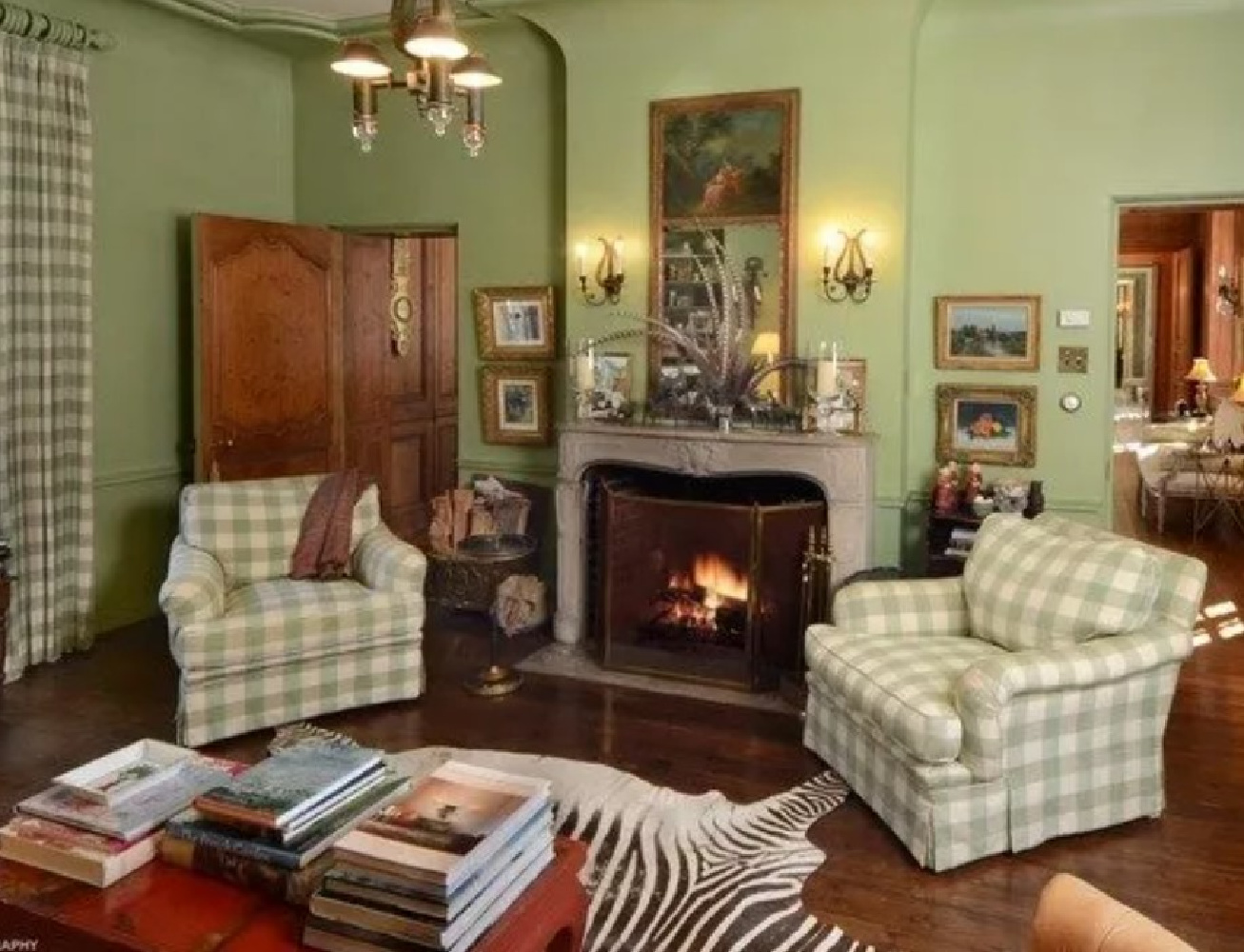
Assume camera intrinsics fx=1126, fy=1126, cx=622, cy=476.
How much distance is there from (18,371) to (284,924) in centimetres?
353

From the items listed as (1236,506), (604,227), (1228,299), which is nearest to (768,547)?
(604,227)

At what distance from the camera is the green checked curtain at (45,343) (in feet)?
→ 15.4

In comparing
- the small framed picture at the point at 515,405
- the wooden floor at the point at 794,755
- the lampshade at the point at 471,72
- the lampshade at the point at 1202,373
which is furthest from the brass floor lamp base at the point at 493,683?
the lampshade at the point at 1202,373

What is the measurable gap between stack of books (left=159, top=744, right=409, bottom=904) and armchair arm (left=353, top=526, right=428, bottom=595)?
6.66ft

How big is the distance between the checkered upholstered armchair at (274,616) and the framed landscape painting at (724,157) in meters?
1.96

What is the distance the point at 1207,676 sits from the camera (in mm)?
4879

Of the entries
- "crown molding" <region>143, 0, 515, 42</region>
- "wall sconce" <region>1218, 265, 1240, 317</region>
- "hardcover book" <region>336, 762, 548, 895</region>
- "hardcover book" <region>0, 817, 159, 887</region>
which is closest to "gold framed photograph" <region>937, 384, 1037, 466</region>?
"crown molding" <region>143, 0, 515, 42</region>

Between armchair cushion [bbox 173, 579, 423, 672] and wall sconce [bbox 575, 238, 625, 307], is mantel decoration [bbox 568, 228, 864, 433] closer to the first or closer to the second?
wall sconce [bbox 575, 238, 625, 307]

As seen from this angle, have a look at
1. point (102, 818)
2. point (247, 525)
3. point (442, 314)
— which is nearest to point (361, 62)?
point (102, 818)

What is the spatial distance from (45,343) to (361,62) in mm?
2670

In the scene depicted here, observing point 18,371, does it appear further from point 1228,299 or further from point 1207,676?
point 1228,299

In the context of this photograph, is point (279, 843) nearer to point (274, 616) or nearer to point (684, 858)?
point (684, 858)

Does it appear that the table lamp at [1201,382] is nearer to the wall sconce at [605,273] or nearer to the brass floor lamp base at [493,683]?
the wall sconce at [605,273]

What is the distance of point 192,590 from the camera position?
3992 mm
